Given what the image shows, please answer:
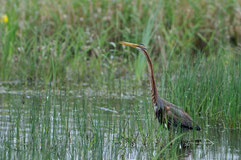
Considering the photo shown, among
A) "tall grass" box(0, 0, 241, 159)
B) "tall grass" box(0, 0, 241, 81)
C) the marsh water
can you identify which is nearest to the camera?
the marsh water

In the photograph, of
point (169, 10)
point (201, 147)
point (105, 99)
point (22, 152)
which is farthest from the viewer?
point (169, 10)

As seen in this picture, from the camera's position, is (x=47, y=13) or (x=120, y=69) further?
(x=47, y=13)

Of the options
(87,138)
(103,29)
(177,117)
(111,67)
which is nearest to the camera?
(87,138)

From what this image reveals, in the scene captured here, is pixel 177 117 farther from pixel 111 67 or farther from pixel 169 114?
pixel 111 67

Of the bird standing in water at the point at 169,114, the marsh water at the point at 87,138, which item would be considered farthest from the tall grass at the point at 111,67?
the bird standing in water at the point at 169,114

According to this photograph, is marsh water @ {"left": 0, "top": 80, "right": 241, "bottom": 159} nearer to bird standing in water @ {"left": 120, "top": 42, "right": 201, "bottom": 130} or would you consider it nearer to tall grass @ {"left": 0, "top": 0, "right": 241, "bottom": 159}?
tall grass @ {"left": 0, "top": 0, "right": 241, "bottom": 159}

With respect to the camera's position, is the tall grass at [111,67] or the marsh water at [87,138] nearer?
the marsh water at [87,138]

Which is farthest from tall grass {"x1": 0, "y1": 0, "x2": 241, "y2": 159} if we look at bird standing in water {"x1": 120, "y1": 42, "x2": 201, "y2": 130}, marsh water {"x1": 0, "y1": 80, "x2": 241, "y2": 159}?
bird standing in water {"x1": 120, "y1": 42, "x2": 201, "y2": 130}

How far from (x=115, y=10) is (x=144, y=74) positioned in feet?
7.12

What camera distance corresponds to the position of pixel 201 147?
5.50 metres

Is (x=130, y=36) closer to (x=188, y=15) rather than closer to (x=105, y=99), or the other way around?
(x=188, y=15)

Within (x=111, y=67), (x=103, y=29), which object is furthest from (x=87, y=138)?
(x=103, y=29)

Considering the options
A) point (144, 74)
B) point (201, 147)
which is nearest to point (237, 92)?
point (201, 147)

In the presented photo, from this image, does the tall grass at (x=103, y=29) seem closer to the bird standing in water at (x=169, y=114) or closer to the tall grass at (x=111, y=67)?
the tall grass at (x=111, y=67)
